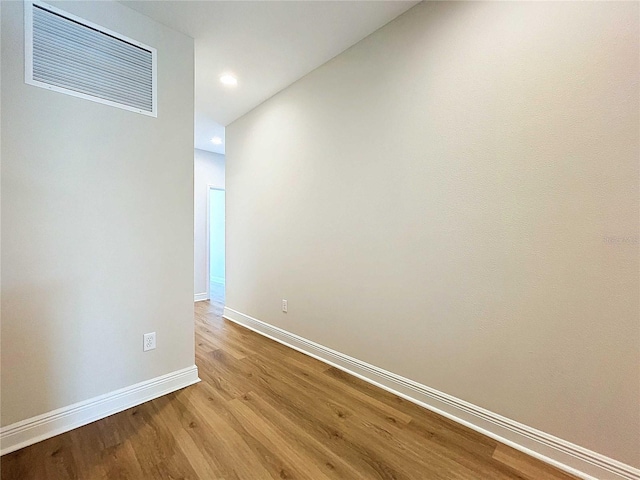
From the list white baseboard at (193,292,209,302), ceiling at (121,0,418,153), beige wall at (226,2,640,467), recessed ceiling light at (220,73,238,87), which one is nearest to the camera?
beige wall at (226,2,640,467)

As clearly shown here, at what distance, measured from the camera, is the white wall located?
16.0ft

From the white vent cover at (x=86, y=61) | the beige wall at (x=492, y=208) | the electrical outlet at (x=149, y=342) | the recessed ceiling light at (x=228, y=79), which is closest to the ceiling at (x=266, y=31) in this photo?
the recessed ceiling light at (x=228, y=79)

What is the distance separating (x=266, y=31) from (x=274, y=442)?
8.88 feet

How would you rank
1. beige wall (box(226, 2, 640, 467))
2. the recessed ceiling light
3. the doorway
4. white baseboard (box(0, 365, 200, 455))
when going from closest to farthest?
beige wall (box(226, 2, 640, 467)) → white baseboard (box(0, 365, 200, 455)) → the recessed ceiling light → the doorway

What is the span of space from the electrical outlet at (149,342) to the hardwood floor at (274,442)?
36cm

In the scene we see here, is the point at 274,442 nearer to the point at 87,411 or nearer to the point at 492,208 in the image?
the point at 87,411

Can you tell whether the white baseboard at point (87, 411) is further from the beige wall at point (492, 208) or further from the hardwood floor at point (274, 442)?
the beige wall at point (492, 208)

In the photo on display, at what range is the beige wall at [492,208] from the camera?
1.27 metres

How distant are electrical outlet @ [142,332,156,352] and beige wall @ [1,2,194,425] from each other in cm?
4

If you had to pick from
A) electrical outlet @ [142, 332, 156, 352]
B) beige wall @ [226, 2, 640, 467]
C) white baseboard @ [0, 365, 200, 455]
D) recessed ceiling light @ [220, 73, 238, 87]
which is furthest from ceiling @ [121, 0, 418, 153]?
white baseboard @ [0, 365, 200, 455]

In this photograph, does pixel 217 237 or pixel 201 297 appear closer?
pixel 201 297

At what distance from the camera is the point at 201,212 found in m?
4.94

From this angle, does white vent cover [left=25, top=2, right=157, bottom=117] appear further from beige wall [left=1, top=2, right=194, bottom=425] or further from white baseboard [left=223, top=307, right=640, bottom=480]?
white baseboard [left=223, top=307, right=640, bottom=480]

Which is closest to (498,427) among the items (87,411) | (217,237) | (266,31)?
(87,411)
